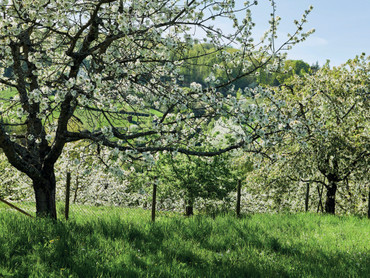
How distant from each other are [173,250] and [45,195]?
12.2ft

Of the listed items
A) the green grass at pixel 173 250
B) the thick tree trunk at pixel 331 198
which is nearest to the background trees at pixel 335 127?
→ the thick tree trunk at pixel 331 198

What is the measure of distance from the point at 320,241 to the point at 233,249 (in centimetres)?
215

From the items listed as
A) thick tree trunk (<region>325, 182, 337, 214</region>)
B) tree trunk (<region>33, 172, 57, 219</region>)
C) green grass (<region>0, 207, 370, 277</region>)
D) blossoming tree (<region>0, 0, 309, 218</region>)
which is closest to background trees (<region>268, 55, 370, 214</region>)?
thick tree trunk (<region>325, 182, 337, 214</region>)

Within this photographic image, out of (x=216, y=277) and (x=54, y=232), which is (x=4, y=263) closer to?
(x=54, y=232)

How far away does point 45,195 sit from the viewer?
7660 millimetres

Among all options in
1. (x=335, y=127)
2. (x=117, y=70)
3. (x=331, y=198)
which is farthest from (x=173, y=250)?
(x=331, y=198)

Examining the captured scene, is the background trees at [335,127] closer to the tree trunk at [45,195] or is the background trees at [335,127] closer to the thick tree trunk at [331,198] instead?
the thick tree trunk at [331,198]

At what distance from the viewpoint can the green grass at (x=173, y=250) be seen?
4555mm

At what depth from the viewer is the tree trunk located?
24.7 feet

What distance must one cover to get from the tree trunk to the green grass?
0.98m

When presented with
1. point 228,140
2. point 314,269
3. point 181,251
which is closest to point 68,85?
point 181,251

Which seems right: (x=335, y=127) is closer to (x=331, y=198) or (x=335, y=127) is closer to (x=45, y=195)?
(x=331, y=198)

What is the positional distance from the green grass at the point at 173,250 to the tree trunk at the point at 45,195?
0.98 metres

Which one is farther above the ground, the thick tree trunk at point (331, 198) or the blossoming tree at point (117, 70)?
the blossoming tree at point (117, 70)
